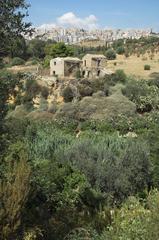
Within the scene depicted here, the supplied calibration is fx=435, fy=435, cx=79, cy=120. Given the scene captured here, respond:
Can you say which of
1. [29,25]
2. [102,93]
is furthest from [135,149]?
[102,93]

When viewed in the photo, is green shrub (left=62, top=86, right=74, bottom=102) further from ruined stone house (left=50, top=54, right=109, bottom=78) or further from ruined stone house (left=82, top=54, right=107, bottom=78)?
ruined stone house (left=82, top=54, right=107, bottom=78)

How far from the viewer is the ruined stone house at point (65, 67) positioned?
149ft

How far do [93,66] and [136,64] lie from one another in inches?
530

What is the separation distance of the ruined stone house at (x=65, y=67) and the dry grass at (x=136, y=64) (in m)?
8.20

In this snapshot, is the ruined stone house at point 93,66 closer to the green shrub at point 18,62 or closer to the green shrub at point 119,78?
the green shrub at point 119,78

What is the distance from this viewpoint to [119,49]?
231ft

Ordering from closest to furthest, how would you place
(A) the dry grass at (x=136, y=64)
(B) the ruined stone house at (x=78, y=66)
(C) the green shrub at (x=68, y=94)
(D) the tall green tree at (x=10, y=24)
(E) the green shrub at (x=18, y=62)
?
(D) the tall green tree at (x=10, y=24)
(C) the green shrub at (x=68, y=94)
(B) the ruined stone house at (x=78, y=66)
(A) the dry grass at (x=136, y=64)
(E) the green shrub at (x=18, y=62)

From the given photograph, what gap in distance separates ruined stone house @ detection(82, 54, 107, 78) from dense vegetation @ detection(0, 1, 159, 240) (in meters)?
4.47

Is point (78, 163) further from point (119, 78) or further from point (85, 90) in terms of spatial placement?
point (119, 78)

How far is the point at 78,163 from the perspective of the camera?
19094mm

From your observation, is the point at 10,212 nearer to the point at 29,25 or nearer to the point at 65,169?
the point at 29,25

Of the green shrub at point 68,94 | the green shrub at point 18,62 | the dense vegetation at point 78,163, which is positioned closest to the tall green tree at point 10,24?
the dense vegetation at point 78,163

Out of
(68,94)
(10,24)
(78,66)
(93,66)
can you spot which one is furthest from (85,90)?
(10,24)

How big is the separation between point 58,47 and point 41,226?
4726 centimetres
